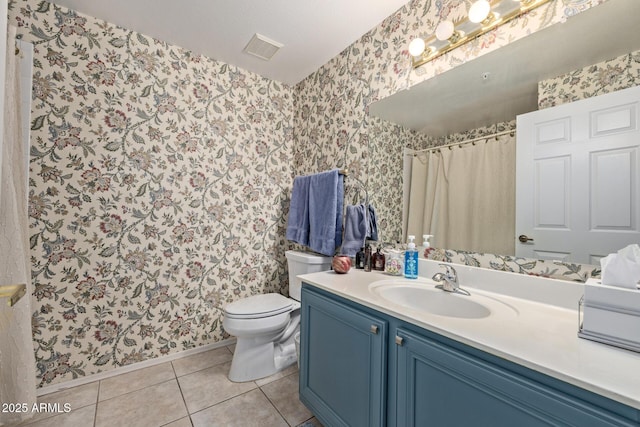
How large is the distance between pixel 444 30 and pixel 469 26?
11 cm

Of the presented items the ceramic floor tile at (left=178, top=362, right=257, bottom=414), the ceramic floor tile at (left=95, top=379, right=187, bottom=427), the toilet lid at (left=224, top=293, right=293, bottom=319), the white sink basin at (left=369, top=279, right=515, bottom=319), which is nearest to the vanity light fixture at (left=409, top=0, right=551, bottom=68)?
the white sink basin at (left=369, top=279, right=515, bottom=319)

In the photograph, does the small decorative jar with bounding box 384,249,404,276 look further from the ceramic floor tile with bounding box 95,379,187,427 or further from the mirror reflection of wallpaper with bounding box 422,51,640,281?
the ceramic floor tile with bounding box 95,379,187,427

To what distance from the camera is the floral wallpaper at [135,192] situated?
1.55 meters

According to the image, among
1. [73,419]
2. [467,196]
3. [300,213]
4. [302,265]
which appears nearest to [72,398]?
[73,419]

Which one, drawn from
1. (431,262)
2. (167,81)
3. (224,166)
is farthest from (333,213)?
(167,81)

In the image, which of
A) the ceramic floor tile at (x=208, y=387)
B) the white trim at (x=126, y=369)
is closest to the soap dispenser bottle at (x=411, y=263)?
the ceramic floor tile at (x=208, y=387)

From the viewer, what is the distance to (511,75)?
3.82 feet

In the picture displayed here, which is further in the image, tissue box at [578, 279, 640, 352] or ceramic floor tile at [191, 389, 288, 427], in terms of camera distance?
ceramic floor tile at [191, 389, 288, 427]

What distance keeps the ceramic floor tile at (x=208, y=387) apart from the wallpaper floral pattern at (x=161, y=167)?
1.08 ft

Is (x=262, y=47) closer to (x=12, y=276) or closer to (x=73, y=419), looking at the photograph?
(x=12, y=276)

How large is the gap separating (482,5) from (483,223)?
955 mm

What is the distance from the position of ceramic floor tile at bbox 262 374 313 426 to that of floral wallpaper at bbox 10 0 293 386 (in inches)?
28.2

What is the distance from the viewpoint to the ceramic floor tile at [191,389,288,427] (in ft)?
4.39

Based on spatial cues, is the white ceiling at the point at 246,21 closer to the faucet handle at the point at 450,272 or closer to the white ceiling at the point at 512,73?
the white ceiling at the point at 512,73
